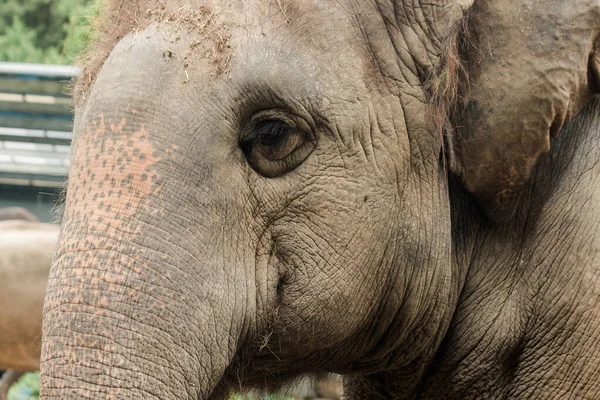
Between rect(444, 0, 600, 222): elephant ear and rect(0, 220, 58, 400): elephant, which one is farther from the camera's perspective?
rect(0, 220, 58, 400): elephant

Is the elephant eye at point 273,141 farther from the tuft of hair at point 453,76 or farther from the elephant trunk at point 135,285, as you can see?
the tuft of hair at point 453,76

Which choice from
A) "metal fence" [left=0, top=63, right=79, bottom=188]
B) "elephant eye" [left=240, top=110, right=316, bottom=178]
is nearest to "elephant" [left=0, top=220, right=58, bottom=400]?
"metal fence" [left=0, top=63, right=79, bottom=188]

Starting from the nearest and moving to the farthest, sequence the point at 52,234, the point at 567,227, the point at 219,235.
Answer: the point at 219,235 → the point at 567,227 → the point at 52,234

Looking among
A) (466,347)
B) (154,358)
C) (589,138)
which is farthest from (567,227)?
(154,358)

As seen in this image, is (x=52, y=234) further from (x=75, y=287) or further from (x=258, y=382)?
(x=75, y=287)

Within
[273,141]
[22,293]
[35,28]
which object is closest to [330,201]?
[273,141]

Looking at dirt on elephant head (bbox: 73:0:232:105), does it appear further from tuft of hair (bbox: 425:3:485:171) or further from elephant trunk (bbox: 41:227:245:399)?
tuft of hair (bbox: 425:3:485:171)

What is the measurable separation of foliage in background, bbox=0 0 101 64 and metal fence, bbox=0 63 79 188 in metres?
2.82

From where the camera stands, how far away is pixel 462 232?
331 centimetres

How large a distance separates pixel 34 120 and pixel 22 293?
245cm

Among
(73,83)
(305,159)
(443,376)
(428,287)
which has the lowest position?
(443,376)

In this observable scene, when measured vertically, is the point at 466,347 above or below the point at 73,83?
below

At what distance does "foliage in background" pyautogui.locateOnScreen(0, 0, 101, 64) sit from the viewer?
13.1 m

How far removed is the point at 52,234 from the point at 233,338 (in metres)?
5.17
